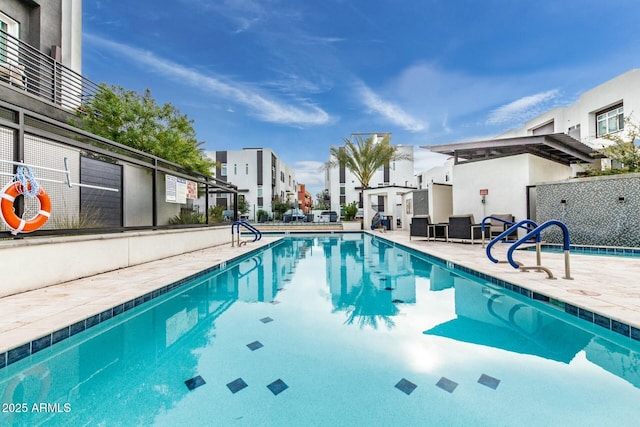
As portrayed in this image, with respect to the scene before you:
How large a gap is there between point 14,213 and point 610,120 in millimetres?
25335

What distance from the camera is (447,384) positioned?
2.08m

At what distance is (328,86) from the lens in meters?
17.7

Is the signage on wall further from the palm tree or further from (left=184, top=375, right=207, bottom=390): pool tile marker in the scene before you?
the palm tree

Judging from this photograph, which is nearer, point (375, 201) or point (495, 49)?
point (495, 49)

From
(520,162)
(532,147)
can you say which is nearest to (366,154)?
(532,147)

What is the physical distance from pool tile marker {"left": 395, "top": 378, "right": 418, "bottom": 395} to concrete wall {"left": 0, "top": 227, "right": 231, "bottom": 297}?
4.77m

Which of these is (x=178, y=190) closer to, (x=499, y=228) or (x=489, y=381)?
(x=489, y=381)

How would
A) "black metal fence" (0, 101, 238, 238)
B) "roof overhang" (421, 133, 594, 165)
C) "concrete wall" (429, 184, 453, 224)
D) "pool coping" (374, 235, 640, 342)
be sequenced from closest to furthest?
"pool coping" (374, 235, 640, 342), "black metal fence" (0, 101, 238, 238), "roof overhang" (421, 133, 594, 165), "concrete wall" (429, 184, 453, 224)

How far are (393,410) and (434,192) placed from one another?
42.2ft

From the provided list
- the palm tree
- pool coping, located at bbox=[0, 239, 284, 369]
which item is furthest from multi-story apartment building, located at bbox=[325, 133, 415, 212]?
pool coping, located at bbox=[0, 239, 284, 369]

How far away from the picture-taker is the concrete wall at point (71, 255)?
3555 mm

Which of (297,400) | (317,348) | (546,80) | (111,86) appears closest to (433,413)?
(297,400)

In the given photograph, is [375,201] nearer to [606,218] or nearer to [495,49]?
[495,49]

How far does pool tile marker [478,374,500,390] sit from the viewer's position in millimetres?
2064
